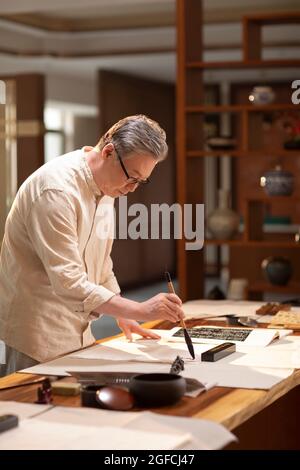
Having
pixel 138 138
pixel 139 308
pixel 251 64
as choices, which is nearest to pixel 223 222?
pixel 251 64

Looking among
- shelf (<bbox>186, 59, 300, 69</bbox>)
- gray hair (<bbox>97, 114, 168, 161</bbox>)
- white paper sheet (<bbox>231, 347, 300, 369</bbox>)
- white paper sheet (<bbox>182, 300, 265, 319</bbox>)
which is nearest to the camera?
white paper sheet (<bbox>231, 347, 300, 369</bbox>)

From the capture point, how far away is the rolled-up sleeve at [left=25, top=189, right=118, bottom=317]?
2.51m

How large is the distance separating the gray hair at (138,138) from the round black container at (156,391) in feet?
2.97

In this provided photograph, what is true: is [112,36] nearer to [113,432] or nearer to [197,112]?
[197,112]

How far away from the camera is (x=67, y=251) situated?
2531 mm

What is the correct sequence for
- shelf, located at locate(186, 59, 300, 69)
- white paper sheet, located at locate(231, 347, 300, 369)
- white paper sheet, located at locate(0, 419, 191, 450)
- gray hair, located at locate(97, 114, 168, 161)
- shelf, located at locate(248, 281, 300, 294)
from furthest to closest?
shelf, located at locate(248, 281, 300, 294)
shelf, located at locate(186, 59, 300, 69)
gray hair, located at locate(97, 114, 168, 161)
white paper sheet, located at locate(231, 347, 300, 369)
white paper sheet, located at locate(0, 419, 191, 450)

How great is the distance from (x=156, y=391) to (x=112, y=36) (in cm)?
736

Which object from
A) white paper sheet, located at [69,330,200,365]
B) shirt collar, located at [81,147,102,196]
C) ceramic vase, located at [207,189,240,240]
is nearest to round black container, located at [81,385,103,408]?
white paper sheet, located at [69,330,200,365]

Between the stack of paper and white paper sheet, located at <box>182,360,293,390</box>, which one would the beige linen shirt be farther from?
white paper sheet, located at <box>182,360,293,390</box>

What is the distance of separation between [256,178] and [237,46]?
3211 mm

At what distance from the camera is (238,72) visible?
1087cm

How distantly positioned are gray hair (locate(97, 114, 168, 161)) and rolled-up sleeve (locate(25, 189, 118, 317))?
0.25 meters

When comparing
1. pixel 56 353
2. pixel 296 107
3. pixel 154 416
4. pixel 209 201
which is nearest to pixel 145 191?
pixel 209 201

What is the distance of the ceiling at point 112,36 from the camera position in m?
8.04
